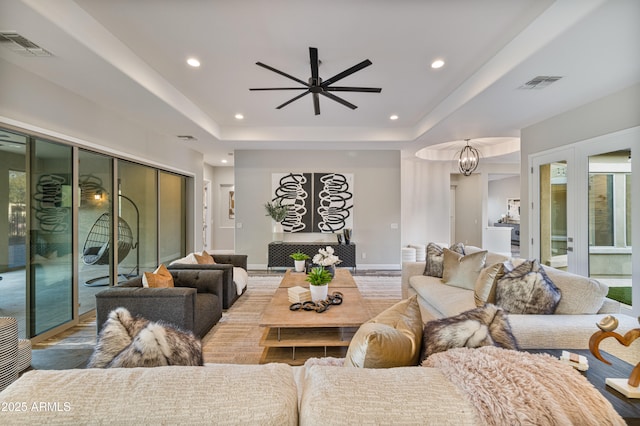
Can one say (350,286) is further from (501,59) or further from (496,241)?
(496,241)

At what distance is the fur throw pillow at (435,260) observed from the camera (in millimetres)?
3430

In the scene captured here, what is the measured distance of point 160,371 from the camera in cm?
85

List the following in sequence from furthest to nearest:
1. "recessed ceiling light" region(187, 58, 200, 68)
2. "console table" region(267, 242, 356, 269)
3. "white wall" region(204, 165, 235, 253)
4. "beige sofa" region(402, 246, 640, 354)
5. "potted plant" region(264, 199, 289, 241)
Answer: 1. "white wall" region(204, 165, 235, 253)
2. "potted plant" region(264, 199, 289, 241)
3. "console table" region(267, 242, 356, 269)
4. "recessed ceiling light" region(187, 58, 200, 68)
5. "beige sofa" region(402, 246, 640, 354)

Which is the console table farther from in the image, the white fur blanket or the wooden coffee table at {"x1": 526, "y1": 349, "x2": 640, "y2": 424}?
the white fur blanket

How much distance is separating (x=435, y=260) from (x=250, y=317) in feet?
8.31

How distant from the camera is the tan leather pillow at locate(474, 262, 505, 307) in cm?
220

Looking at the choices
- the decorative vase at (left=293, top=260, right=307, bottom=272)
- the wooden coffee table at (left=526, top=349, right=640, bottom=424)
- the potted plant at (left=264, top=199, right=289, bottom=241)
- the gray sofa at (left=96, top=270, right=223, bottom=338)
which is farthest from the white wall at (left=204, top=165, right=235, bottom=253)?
the wooden coffee table at (left=526, top=349, right=640, bottom=424)

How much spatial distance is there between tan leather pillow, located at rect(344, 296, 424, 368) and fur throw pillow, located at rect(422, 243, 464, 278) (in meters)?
2.45

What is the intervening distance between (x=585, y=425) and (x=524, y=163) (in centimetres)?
460

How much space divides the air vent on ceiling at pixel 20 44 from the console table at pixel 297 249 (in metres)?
4.43

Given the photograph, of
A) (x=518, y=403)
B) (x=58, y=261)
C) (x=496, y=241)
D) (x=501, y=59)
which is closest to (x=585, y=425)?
(x=518, y=403)

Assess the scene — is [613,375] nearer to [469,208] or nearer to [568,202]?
[568,202]

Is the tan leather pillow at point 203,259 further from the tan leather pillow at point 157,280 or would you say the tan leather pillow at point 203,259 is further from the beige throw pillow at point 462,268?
the beige throw pillow at point 462,268

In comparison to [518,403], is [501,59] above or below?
above
